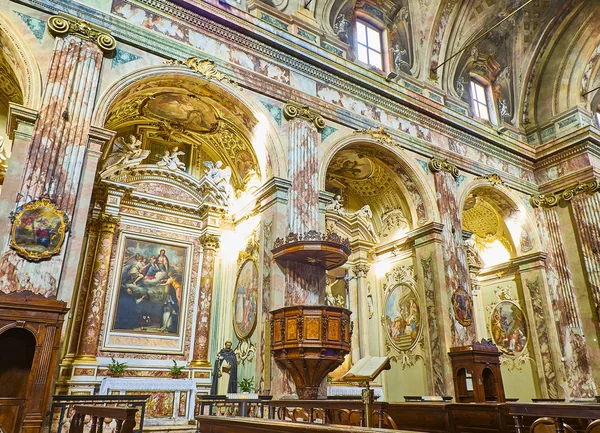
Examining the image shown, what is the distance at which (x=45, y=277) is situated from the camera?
6.07m

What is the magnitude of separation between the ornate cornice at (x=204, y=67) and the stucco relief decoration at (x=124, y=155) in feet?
8.03

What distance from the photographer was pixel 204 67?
8.80 m

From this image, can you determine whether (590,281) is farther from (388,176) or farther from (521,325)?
(388,176)

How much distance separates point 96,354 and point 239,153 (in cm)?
511

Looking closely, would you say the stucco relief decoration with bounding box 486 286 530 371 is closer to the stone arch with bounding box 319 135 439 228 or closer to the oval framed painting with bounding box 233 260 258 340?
the stone arch with bounding box 319 135 439 228

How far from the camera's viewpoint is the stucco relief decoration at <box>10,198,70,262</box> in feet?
19.8

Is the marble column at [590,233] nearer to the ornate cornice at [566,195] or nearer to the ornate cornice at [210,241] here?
the ornate cornice at [566,195]

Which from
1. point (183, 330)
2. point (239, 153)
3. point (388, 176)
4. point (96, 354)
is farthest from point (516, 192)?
point (96, 354)

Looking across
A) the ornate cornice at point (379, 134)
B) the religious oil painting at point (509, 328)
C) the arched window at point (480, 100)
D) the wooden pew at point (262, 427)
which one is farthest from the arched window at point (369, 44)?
the wooden pew at point (262, 427)

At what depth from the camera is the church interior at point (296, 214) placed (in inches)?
250

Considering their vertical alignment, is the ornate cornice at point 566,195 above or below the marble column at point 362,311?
above

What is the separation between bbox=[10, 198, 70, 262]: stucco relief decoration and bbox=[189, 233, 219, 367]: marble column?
4446 mm

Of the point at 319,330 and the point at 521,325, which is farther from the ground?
the point at 521,325

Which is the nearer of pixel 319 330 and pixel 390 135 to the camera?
pixel 319 330
